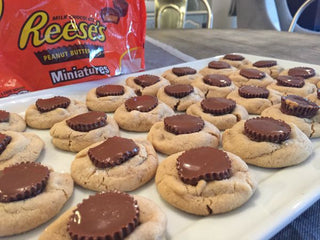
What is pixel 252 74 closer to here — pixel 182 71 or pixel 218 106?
pixel 182 71

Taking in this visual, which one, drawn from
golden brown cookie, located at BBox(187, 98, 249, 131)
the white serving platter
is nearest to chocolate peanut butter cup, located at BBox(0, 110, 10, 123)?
the white serving platter

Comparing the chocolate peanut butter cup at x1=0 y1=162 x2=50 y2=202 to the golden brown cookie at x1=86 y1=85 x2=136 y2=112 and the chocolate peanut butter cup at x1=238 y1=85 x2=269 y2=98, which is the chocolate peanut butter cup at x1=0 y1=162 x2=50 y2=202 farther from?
the chocolate peanut butter cup at x1=238 y1=85 x2=269 y2=98

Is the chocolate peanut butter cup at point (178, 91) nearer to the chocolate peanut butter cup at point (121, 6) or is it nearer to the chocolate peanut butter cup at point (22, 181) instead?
the chocolate peanut butter cup at point (121, 6)

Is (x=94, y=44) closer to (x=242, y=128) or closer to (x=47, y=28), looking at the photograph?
(x=47, y=28)

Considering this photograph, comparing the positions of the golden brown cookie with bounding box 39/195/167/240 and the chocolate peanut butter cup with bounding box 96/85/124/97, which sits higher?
the golden brown cookie with bounding box 39/195/167/240

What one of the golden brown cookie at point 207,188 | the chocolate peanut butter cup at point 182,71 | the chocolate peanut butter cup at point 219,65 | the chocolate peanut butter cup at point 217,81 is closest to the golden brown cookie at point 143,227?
the golden brown cookie at point 207,188

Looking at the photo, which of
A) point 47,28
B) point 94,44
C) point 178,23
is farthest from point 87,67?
point 178,23
